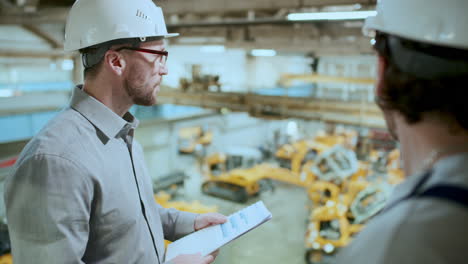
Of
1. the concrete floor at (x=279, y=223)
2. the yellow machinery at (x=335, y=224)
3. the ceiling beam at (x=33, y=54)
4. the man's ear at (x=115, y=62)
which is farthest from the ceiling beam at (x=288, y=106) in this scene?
the man's ear at (x=115, y=62)

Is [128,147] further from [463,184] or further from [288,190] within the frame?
[288,190]

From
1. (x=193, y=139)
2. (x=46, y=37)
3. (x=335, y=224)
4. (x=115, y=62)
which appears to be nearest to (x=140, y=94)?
(x=115, y=62)

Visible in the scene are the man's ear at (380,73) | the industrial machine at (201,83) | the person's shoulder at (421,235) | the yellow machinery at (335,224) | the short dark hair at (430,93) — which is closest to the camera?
the person's shoulder at (421,235)

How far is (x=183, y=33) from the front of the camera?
968cm

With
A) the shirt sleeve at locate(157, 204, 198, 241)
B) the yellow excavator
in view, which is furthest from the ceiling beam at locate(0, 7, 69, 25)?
the yellow excavator

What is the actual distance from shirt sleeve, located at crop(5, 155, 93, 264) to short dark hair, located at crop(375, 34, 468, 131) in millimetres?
1147

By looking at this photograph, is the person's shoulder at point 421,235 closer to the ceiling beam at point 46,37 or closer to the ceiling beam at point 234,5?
the ceiling beam at point 234,5

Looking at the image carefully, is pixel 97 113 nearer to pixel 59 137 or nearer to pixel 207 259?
pixel 59 137

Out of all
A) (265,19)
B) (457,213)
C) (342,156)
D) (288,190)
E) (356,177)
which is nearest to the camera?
(457,213)

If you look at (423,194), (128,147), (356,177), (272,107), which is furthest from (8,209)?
(356,177)

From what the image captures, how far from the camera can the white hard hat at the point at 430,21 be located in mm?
754

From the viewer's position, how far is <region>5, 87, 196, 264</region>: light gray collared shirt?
122cm

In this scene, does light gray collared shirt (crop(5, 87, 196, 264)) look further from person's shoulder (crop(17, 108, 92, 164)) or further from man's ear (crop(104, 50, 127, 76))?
man's ear (crop(104, 50, 127, 76))

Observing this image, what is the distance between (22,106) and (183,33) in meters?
4.78
